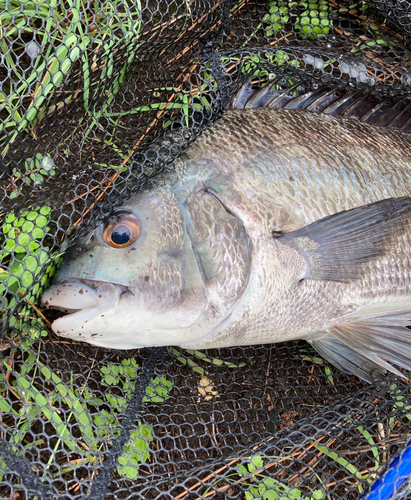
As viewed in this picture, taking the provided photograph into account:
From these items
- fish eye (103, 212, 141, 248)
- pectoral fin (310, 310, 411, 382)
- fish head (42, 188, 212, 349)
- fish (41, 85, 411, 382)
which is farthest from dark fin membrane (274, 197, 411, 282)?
fish eye (103, 212, 141, 248)

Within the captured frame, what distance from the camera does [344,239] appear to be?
1.91m

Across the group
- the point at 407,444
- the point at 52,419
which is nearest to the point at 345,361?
the point at 407,444

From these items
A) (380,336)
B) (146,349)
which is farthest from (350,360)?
(146,349)

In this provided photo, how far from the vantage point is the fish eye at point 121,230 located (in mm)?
1747

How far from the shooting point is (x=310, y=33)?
2.72 m

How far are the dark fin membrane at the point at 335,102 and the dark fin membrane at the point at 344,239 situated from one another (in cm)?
72

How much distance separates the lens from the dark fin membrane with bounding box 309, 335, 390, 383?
2.24m

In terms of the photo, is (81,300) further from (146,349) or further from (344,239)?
(344,239)

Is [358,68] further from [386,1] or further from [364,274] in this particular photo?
[364,274]

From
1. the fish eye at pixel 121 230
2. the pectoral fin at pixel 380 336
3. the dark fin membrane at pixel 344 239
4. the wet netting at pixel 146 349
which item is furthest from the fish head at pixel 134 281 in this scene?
the pectoral fin at pixel 380 336

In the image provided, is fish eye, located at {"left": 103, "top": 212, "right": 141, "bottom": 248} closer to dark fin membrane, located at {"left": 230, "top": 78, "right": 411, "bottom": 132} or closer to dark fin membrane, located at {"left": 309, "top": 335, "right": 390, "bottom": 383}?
dark fin membrane, located at {"left": 230, "top": 78, "right": 411, "bottom": 132}

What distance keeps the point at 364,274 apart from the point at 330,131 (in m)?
0.71

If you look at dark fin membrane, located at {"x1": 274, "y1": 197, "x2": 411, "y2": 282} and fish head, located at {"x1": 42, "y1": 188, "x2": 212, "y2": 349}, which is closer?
fish head, located at {"x1": 42, "y1": 188, "x2": 212, "y2": 349}

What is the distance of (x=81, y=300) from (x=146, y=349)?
2.17ft
